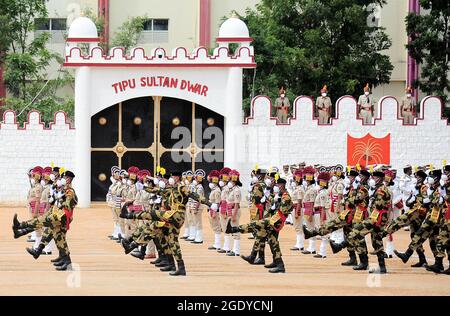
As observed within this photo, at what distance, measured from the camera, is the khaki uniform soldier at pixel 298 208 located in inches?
1052

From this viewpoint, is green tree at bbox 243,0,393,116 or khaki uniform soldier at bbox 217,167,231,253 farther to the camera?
green tree at bbox 243,0,393,116

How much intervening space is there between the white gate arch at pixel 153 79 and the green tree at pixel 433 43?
418 inches

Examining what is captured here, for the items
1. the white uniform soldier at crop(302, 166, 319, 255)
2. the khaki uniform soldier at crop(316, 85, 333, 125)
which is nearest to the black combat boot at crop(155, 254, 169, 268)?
the white uniform soldier at crop(302, 166, 319, 255)

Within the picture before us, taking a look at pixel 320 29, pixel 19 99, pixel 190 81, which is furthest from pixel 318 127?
pixel 19 99

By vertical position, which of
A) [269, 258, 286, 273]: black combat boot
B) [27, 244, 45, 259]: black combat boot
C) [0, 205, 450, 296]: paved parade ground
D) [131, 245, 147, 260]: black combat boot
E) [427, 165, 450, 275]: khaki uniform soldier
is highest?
[427, 165, 450, 275]: khaki uniform soldier

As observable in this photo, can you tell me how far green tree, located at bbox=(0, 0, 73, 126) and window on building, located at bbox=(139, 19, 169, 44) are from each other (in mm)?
5830

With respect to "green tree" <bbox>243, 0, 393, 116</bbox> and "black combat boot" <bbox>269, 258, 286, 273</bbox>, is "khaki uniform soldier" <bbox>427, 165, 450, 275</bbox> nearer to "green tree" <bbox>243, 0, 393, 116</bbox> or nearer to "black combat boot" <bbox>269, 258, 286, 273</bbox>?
"black combat boot" <bbox>269, 258, 286, 273</bbox>

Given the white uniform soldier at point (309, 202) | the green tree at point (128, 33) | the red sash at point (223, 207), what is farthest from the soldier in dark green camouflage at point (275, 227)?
the green tree at point (128, 33)

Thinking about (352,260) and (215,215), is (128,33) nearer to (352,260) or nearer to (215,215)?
(215,215)

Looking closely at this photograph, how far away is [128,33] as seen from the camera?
164ft

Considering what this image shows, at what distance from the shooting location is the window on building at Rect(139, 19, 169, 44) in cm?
5334

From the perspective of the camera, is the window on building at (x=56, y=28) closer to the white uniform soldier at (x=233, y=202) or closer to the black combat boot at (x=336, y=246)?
the white uniform soldier at (x=233, y=202)

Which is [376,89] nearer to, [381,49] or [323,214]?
[381,49]

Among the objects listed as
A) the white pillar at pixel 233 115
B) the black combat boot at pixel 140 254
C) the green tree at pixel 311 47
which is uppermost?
the green tree at pixel 311 47
